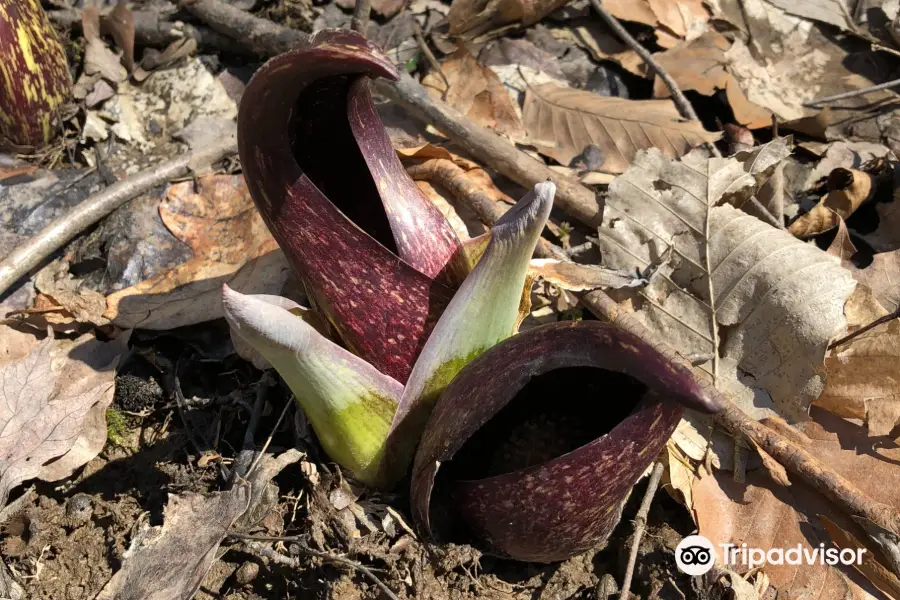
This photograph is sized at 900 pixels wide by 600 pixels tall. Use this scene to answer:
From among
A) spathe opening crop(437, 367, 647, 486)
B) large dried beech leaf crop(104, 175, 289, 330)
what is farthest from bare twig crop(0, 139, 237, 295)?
spathe opening crop(437, 367, 647, 486)

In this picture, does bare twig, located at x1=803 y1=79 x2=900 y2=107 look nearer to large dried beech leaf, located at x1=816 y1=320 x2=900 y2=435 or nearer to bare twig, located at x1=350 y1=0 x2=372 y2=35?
large dried beech leaf, located at x1=816 y1=320 x2=900 y2=435

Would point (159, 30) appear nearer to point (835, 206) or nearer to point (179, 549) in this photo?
point (179, 549)

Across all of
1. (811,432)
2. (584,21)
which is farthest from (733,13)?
(811,432)

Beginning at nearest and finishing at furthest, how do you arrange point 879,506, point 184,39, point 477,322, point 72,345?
point 477,322 < point 879,506 < point 72,345 < point 184,39

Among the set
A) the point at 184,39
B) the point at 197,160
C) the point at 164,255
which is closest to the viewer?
the point at 164,255

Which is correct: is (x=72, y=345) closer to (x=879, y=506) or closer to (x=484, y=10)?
(x=484, y=10)

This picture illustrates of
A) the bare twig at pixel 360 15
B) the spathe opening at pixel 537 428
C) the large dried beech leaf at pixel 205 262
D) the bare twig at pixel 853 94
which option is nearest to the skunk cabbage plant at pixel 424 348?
the spathe opening at pixel 537 428

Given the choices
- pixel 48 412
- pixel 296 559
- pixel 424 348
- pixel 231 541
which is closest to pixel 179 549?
pixel 231 541
